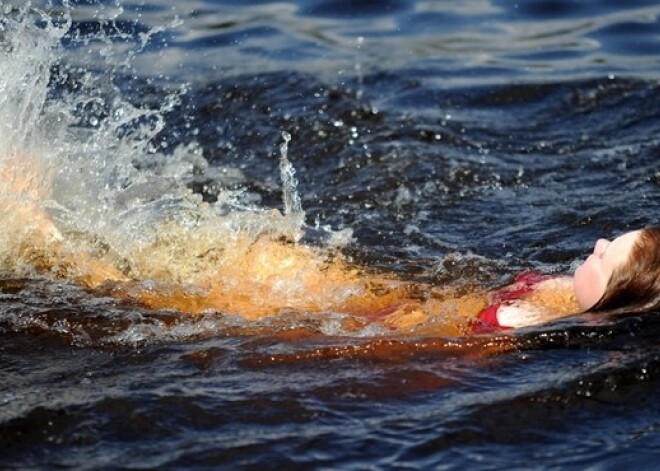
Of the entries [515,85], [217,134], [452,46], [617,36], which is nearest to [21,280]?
[217,134]

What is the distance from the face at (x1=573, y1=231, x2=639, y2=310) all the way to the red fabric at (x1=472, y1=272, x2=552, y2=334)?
0.78 ft

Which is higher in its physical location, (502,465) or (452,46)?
(452,46)

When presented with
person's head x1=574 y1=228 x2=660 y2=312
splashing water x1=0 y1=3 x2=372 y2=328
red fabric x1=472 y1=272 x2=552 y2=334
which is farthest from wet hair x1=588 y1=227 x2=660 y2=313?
splashing water x1=0 y1=3 x2=372 y2=328

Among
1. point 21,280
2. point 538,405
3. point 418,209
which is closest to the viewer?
point 538,405

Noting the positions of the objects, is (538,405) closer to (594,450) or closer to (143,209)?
(594,450)

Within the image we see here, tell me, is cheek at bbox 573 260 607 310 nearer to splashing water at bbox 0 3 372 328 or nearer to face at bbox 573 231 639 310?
face at bbox 573 231 639 310

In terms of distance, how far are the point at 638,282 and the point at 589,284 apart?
206 millimetres

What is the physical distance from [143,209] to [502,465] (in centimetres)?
263

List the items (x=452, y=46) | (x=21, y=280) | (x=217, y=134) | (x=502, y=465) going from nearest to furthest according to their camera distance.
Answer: (x=502, y=465) < (x=21, y=280) < (x=217, y=134) < (x=452, y=46)

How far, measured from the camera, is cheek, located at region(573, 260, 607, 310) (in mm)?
5207

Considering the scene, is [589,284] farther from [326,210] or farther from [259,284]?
[326,210]

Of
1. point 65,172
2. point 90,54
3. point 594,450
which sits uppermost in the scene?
point 90,54

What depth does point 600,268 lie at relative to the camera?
5203 millimetres

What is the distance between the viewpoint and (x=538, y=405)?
14.6 feet
